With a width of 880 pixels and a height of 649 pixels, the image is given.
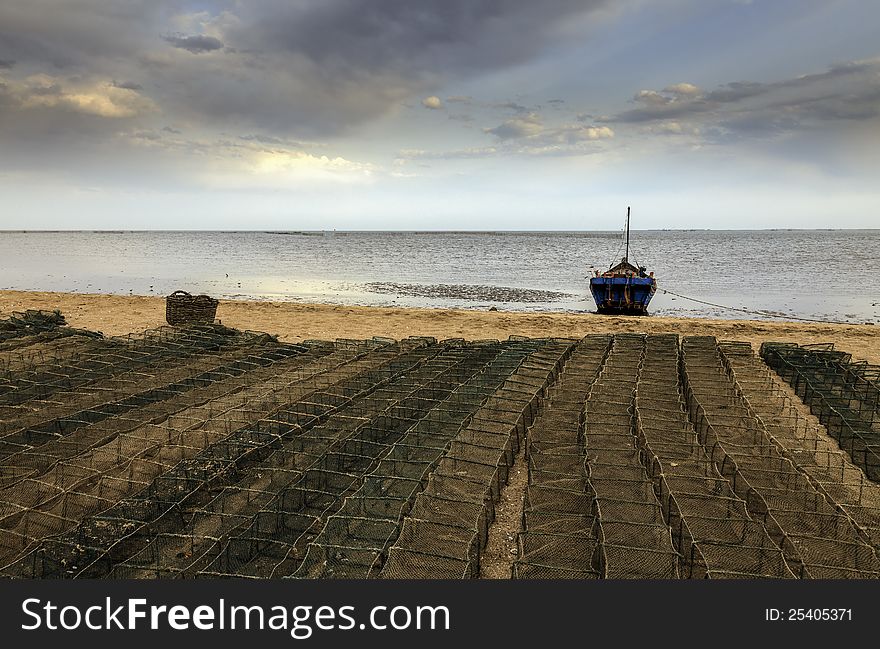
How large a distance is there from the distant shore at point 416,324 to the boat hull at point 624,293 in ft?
19.9

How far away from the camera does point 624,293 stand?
1487 inches

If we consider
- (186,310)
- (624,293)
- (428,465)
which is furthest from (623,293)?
(428,465)

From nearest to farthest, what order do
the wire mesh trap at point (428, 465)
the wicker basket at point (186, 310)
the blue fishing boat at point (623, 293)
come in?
the wire mesh trap at point (428, 465)
the wicker basket at point (186, 310)
the blue fishing boat at point (623, 293)

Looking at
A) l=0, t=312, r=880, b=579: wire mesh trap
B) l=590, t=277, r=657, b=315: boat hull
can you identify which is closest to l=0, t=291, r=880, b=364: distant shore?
l=590, t=277, r=657, b=315: boat hull

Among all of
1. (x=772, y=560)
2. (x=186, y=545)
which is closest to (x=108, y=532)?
(x=186, y=545)

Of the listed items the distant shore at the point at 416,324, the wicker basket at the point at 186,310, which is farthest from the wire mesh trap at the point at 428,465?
the distant shore at the point at 416,324

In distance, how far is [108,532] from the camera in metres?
8.30

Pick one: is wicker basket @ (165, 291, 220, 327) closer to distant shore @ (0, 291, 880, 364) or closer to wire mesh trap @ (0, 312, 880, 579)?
distant shore @ (0, 291, 880, 364)

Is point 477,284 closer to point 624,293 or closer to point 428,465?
point 624,293

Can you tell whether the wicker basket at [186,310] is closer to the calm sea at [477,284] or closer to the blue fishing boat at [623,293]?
the calm sea at [477,284]

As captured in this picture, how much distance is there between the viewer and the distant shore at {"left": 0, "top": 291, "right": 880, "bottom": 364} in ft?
86.4

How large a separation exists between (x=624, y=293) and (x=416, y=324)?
50.7 ft

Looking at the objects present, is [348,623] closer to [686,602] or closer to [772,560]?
[686,602]

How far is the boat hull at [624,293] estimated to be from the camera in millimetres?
37812
